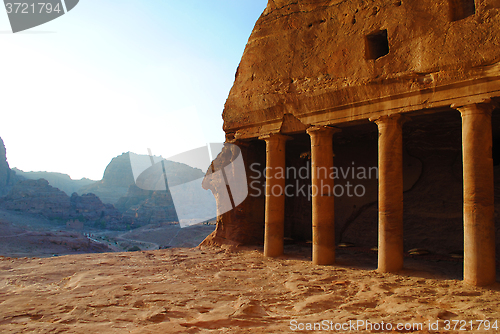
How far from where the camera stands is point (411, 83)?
22.2 feet

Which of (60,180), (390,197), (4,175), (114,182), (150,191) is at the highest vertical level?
(4,175)

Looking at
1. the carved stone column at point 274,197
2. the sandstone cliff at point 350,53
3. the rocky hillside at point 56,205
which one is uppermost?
the sandstone cliff at point 350,53

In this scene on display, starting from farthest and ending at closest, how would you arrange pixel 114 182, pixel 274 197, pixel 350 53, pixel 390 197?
pixel 114 182 < pixel 274 197 < pixel 350 53 < pixel 390 197

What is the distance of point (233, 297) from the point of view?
18.1 ft

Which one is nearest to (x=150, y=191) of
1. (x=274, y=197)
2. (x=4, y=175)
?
(x=4, y=175)

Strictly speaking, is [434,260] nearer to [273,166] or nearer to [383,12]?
[273,166]

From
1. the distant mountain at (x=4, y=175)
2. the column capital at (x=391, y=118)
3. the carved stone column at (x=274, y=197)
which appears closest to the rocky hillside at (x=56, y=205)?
the distant mountain at (x=4, y=175)

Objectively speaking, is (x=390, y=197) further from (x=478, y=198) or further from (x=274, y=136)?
(x=274, y=136)

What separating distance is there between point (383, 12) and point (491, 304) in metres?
6.27

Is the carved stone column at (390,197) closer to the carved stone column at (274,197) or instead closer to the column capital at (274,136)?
the column capital at (274,136)

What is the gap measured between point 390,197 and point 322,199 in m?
1.79

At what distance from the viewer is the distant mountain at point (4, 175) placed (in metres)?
63.1

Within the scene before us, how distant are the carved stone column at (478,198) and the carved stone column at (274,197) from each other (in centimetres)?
469

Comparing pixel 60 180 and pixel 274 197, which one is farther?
pixel 60 180
